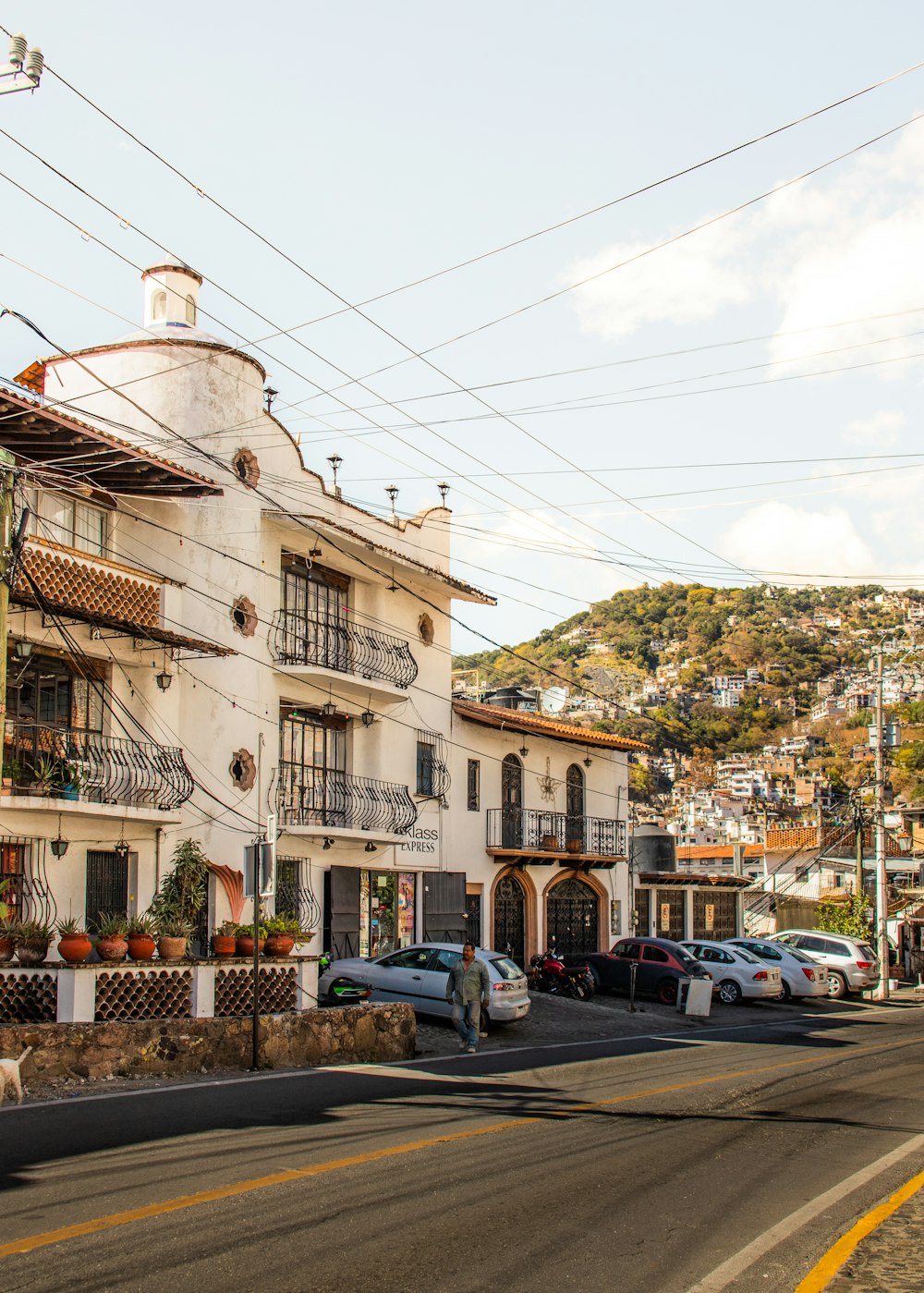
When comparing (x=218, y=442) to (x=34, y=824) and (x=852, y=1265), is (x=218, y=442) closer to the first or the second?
(x=34, y=824)

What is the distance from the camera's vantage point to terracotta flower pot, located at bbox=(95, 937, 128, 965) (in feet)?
52.9

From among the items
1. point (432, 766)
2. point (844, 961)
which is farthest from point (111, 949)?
point (844, 961)

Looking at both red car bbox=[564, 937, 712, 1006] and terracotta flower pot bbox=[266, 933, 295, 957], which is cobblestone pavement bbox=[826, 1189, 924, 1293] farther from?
red car bbox=[564, 937, 712, 1006]

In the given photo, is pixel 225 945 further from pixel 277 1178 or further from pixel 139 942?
pixel 277 1178

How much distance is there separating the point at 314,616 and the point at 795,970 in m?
15.1

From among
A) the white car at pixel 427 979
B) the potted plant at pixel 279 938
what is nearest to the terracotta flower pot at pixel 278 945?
the potted plant at pixel 279 938

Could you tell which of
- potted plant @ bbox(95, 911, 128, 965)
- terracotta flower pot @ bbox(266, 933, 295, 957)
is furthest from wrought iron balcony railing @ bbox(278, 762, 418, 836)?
potted plant @ bbox(95, 911, 128, 965)

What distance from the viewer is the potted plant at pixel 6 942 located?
15948 mm

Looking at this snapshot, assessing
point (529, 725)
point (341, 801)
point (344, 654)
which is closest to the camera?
point (341, 801)

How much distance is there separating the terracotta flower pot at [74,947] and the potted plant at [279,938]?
313cm

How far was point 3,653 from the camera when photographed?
14.2m

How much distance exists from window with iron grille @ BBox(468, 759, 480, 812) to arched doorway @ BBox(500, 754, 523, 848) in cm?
97

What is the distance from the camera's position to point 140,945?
16.7m

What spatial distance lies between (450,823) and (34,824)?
13.6m
